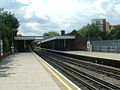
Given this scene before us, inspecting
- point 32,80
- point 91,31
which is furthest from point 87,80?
point 91,31

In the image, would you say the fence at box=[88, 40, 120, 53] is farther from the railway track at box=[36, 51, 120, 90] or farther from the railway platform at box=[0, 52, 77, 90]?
the railway platform at box=[0, 52, 77, 90]

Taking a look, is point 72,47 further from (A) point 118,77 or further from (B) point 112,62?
(A) point 118,77

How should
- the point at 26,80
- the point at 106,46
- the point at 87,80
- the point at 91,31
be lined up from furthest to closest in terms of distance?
the point at 91,31, the point at 106,46, the point at 87,80, the point at 26,80

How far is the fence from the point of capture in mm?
65931

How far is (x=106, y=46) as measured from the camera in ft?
241

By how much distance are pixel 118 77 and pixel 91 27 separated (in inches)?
6857

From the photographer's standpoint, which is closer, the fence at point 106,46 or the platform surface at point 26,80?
the platform surface at point 26,80

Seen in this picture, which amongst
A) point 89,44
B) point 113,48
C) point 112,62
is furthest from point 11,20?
point 112,62

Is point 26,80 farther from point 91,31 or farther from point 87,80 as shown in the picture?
point 91,31

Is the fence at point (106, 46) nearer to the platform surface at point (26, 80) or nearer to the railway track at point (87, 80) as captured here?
the railway track at point (87, 80)

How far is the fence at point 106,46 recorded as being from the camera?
65.9m

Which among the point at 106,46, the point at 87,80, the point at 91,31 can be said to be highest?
the point at 91,31

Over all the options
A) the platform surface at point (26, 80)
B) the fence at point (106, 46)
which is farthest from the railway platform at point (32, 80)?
the fence at point (106, 46)

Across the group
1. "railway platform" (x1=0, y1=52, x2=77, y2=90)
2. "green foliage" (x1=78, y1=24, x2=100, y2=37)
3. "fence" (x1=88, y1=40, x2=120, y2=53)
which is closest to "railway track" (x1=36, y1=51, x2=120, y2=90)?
"railway platform" (x1=0, y1=52, x2=77, y2=90)
